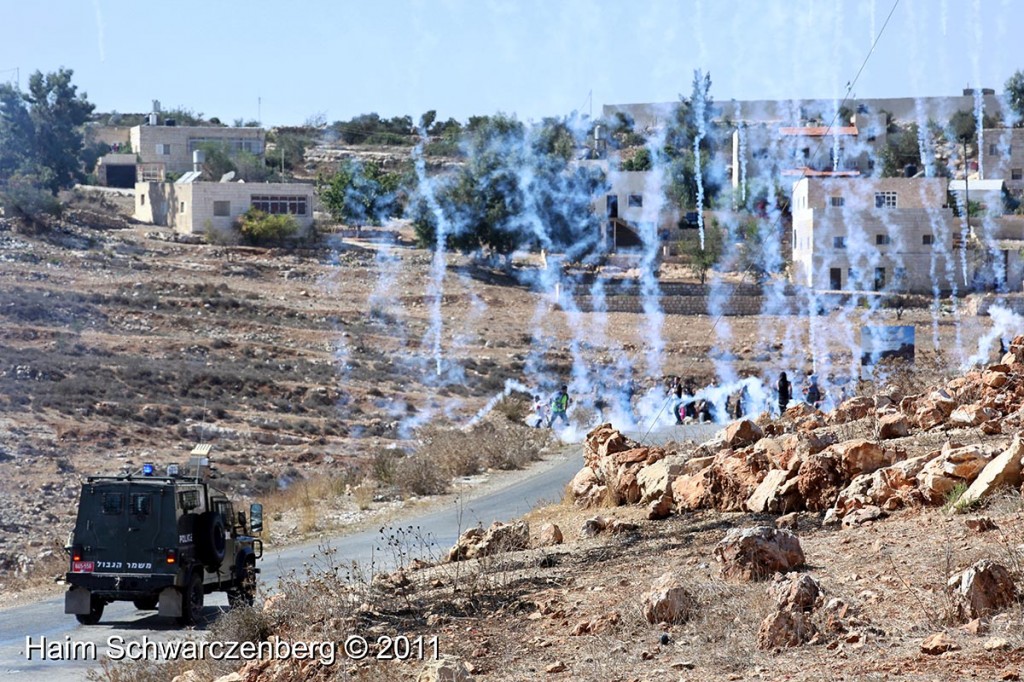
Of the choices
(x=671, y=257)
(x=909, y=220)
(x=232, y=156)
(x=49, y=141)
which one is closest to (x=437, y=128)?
(x=232, y=156)

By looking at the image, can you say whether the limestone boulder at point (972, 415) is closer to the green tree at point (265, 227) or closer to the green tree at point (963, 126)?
the green tree at point (265, 227)

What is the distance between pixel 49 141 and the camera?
90000 millimetres

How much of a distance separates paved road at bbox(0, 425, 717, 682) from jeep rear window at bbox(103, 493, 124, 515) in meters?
1.23

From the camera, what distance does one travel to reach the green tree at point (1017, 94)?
115519mm

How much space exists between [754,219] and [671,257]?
761 centimetres

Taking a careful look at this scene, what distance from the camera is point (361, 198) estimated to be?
8525 centimetres

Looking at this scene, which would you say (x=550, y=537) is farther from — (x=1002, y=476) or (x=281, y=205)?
(x=281, y=205)

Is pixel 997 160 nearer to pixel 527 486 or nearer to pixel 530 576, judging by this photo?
pixel 527 486

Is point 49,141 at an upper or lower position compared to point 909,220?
upper

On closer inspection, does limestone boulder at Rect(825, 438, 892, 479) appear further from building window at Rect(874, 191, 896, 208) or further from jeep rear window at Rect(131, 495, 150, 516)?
building window at Rect(874, 191, 896, 208)

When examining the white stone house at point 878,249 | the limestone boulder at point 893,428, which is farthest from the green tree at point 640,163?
the limestone boulder at point 893,428

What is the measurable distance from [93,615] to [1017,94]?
113m

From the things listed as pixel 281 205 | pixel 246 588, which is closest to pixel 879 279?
pixel 281 205

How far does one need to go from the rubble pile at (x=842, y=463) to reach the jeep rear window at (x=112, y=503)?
5.72 m
